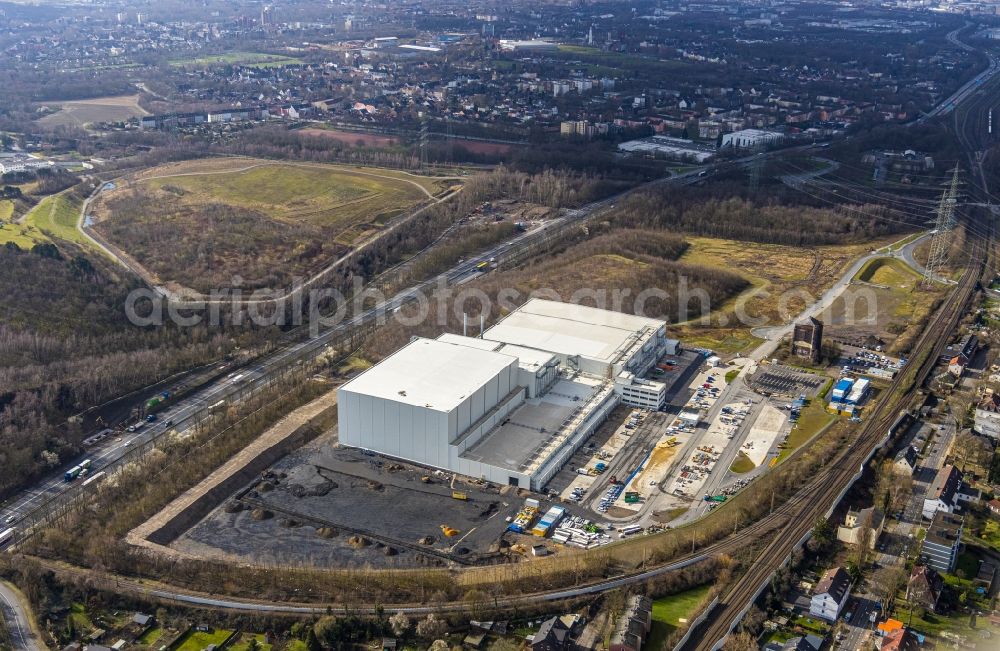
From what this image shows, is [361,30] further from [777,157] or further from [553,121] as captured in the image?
[777,157]

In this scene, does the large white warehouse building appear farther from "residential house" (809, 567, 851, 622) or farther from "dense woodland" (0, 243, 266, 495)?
"dense woodland" (0, 243, 266, 495)

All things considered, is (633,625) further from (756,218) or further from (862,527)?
(756,218)

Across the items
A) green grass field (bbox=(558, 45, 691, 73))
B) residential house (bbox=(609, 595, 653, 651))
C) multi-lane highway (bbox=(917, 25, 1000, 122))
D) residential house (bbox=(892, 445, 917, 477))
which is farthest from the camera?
green grass field (bbox=(558, 45, 691, 73))

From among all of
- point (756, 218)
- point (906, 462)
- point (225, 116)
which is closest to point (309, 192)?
point (225, 116)

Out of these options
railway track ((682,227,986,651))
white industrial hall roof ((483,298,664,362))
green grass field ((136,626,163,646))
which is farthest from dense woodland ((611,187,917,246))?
green grass field ((136,626,163,646))

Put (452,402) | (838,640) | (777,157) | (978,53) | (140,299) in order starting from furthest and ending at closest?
(978,53)
(777,157)
(140,299)
(452,402)
(838,640)

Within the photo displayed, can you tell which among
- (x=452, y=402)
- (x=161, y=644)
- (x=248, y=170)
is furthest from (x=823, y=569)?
(x=248, y=170)
